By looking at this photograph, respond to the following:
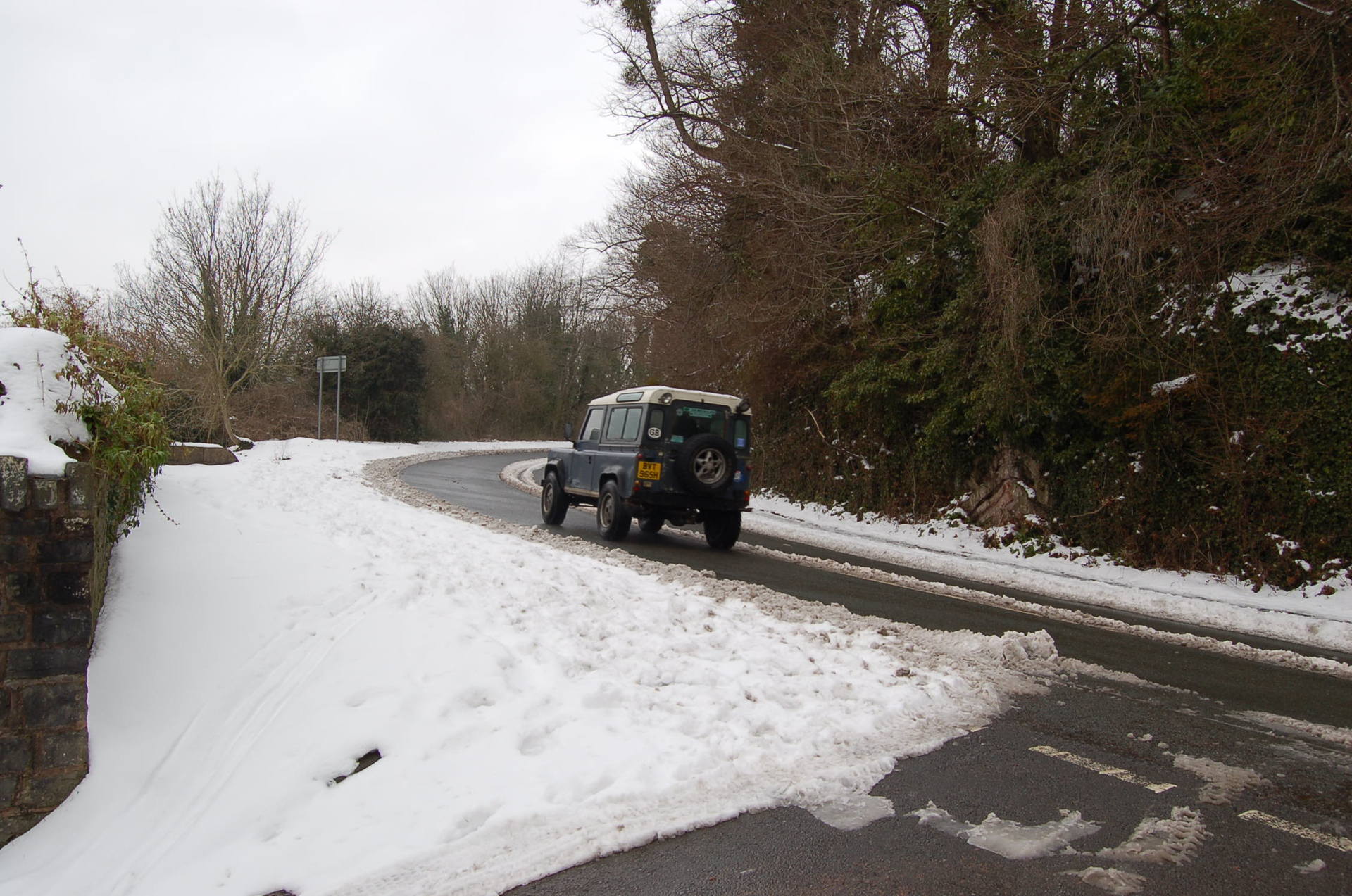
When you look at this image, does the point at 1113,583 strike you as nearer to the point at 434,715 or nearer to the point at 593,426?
the point at 593,426

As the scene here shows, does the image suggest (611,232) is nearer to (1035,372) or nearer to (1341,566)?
(1035,372)

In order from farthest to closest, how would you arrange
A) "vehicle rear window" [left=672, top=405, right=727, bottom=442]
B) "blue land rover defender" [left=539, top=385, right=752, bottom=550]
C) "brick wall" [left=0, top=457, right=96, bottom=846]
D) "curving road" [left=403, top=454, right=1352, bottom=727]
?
"vehicle rear window" [left=672, top=405, right=727, bottom=442]
"blue land rover defender" [left=539, top=385, right=752, bottom=550]
"curving road" [left=403, top=454, right=1352, bottom=727]
"brick wall" [left=0, top=457, right=96, bottom=846]

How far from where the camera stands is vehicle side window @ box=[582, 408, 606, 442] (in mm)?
13594

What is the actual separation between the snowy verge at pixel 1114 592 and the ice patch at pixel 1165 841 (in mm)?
4224

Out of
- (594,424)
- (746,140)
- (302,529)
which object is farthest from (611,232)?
(302,529)

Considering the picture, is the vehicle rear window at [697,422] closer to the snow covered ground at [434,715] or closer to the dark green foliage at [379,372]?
the snow covered ground at [434,715]

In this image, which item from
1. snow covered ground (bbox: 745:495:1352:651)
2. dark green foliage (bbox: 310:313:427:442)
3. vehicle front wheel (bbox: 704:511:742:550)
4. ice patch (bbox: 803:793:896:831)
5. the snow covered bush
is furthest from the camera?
dark green foliage (bbox: 310:313:427:442)

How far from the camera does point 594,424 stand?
13773mm

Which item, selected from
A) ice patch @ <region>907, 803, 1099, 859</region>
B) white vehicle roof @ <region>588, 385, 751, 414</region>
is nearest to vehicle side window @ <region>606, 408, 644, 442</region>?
white vehicle roof @ <region>588, 385, 751, 414</region>

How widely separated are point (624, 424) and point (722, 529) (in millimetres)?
2058

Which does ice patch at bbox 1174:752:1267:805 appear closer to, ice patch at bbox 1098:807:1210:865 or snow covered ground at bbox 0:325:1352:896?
ice patch at bbox 1098:807:1210:865

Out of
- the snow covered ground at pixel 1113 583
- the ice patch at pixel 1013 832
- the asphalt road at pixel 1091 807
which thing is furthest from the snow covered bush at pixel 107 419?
the snow covered ground at pixel 1113 583

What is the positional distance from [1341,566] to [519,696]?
10.1 meters

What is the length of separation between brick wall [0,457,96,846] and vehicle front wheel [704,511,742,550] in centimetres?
897
